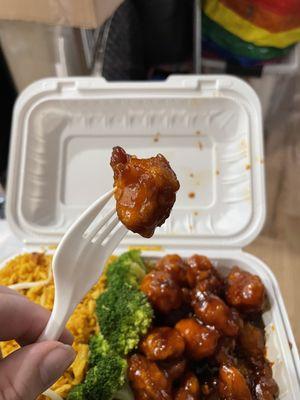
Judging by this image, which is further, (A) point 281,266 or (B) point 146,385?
(A) point 281,266

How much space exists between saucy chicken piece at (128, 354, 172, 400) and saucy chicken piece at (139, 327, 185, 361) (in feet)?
0.10

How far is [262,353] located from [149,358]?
0.40 metres

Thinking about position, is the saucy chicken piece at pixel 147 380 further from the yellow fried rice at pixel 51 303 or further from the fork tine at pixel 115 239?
the fork tine at pixel 115 239

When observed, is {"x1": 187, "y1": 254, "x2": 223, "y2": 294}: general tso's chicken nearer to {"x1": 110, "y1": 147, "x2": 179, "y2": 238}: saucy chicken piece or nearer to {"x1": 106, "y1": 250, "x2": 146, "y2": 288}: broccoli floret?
{"x1": 106, "y1": 250, "x2": 146, "y2": 288}: broccoli floret

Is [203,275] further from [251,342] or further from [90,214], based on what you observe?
[90,214]

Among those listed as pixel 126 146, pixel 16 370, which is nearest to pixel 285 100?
pixel 126 146

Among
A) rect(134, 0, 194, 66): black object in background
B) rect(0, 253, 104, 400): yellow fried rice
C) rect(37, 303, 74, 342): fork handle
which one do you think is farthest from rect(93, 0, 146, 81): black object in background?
rect(37, 303, 74, 342): fork handle

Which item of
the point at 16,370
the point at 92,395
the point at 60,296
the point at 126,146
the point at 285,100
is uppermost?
the point at 285,100

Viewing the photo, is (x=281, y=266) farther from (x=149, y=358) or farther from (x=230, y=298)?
(x=149, y=358)

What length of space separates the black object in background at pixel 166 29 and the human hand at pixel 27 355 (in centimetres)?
187

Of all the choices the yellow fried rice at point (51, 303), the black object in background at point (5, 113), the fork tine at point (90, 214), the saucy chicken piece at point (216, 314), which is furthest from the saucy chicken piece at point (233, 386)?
the black object in background at point (5, 113)

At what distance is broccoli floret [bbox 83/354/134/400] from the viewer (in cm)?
121

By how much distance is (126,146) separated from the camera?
5.71 feet

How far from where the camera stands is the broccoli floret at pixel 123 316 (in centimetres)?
131
